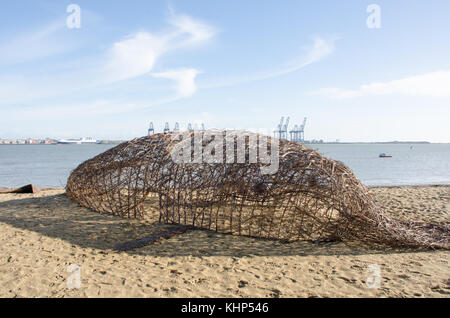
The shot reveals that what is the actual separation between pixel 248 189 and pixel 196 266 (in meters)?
2.11

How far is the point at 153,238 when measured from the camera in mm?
6715

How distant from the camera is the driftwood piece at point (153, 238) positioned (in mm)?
6258

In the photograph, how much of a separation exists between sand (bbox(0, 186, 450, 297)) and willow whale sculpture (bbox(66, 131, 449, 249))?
417 millimetres

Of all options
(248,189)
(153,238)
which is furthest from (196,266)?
(248,189)

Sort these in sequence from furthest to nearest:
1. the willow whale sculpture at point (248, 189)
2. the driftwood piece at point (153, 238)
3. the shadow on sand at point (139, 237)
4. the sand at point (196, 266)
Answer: the willow whale sculpture at point (248, 189) < the driftwood piece at point (153, 238) < the shadow on sand at point (139, 237) < the sand at point (196, 266)

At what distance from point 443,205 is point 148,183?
10.6 m

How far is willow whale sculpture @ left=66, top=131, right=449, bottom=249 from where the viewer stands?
6.54 metres

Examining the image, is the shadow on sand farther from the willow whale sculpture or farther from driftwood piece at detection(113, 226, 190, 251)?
the willow whale sculpture

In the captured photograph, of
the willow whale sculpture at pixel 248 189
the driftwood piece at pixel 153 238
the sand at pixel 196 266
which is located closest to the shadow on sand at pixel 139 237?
the sand at pixel 196 266

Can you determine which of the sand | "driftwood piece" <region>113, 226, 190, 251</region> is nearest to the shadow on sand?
the sand

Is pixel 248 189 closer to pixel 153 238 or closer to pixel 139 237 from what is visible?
pixel 153 238

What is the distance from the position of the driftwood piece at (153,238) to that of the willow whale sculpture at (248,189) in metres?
0.32

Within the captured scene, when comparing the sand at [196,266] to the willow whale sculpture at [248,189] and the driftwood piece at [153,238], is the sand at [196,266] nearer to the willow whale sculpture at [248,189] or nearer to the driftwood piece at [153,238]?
the driftwood piece at [153,238]
